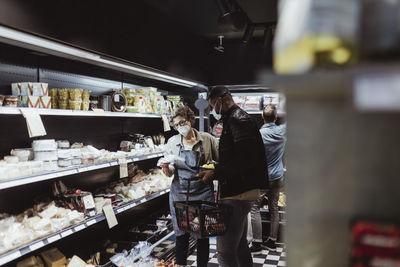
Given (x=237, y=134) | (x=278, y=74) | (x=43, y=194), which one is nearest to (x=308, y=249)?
(x=278, y=74)

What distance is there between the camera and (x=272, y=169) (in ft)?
17.4

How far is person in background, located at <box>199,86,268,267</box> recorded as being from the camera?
2.99 m

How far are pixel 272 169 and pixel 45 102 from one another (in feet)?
11.4

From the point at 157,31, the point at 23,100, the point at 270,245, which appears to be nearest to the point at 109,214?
the point at 23,100

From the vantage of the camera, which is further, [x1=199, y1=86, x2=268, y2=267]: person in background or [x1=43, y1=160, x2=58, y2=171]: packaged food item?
[x1=199, y1=86, x2=268, y2=267]: person in background

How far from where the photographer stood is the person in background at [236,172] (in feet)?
9.82

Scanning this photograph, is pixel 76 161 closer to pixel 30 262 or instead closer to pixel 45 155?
pixel 45 155

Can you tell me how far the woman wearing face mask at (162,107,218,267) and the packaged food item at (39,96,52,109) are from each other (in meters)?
1.22

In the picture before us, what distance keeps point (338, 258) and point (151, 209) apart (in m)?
4.72

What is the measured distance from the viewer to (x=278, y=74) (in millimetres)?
746

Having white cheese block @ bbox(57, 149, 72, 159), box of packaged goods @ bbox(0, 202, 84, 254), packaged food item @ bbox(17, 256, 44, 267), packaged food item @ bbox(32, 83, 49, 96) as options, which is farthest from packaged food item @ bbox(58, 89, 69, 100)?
packaged food item @ bbox(17, 256, 44, 267)

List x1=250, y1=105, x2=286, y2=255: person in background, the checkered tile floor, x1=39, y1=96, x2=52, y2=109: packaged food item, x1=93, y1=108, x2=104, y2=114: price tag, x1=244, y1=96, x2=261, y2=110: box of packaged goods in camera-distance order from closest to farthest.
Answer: x1=39, y1=96, x2=52, y2=109: packaged food item, x1=93, y1=108, x2=104, y2=114: price tag, the checkered tile floor, x1=250, y1=105, x2=286, y2=255: person in background, x1=244, y1=96, x2=261, y2=110: box of packaged goods

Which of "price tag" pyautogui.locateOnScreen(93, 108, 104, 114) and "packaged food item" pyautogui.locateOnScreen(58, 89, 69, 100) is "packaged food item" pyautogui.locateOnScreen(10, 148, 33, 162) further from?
"price tag" pyautogui.locateOnScreen(93, 108, 104, 114)

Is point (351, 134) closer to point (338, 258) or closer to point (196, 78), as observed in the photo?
point (338, 258)
